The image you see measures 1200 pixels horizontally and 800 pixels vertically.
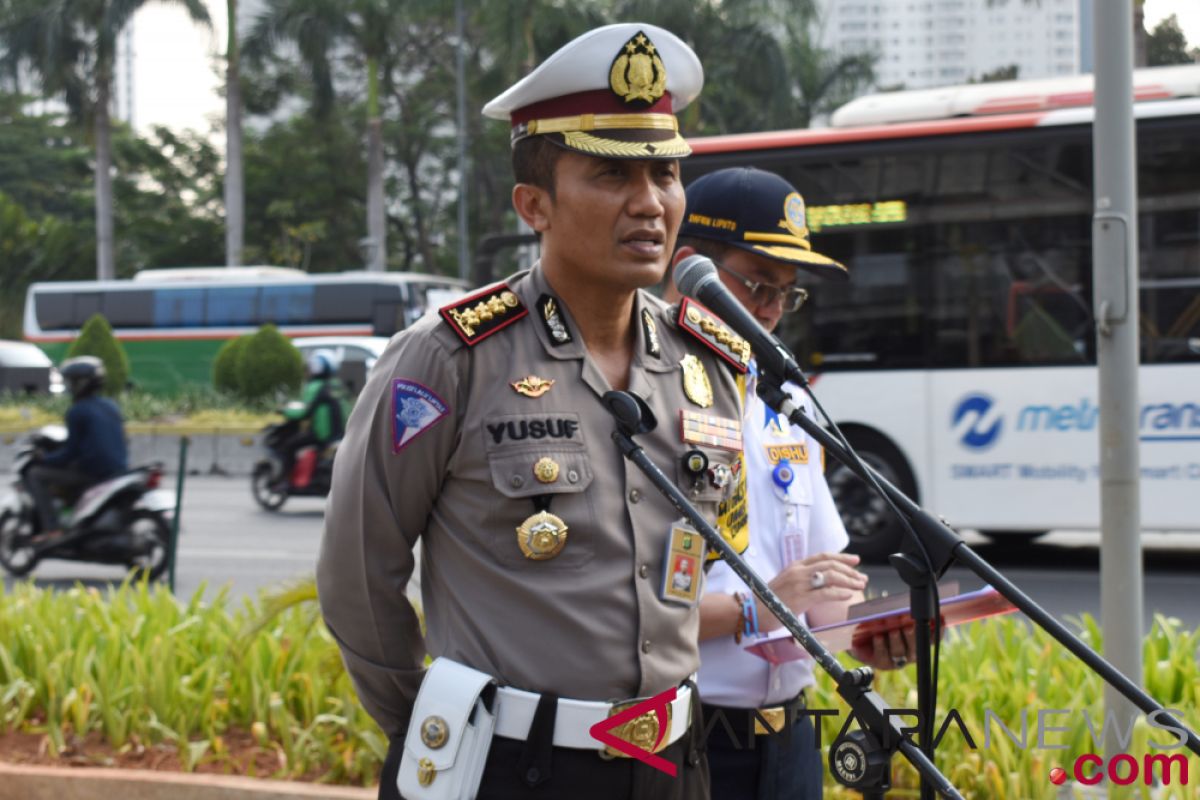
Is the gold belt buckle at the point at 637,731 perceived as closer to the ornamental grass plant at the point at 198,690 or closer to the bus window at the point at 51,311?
the ornamental grass plant at the point at 198,690

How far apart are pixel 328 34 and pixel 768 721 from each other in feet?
107

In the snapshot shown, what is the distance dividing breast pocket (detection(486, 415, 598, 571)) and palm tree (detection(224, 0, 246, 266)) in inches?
1266

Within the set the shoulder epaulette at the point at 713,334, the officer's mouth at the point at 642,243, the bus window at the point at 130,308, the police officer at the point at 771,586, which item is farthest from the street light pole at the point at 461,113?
the officer's mouth at the point at 642,243

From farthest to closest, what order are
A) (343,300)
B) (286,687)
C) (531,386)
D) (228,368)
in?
(343,300), (228,368), (286,687), (531,386)

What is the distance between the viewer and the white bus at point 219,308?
2773 cm

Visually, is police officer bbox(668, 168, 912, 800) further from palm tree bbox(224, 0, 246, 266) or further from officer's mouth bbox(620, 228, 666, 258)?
palm tree bbox(224, 0, 246, 266)

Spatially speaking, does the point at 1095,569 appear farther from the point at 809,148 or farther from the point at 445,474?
the point at 445,474

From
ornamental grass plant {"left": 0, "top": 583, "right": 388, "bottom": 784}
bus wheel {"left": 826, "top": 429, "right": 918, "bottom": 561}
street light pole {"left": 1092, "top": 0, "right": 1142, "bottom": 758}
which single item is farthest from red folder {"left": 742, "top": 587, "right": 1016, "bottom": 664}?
A: bus wheel {"left": 826, "top": 429, "right": 918, "bottom": 561}

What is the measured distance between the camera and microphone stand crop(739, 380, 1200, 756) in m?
1.61

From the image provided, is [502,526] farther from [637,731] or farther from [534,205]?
[534,205]

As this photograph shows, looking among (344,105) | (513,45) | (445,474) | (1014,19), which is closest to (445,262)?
(344,105)

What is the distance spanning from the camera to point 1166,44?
1177 inches

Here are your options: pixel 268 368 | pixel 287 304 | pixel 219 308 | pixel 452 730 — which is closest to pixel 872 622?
pixel 452 730

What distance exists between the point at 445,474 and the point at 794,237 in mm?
1001
